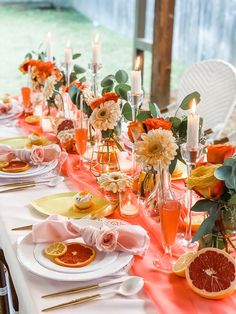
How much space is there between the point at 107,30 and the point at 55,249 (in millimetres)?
7226

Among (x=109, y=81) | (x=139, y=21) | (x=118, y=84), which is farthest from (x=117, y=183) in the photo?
(x=139, y=21)

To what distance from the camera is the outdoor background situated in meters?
4.42

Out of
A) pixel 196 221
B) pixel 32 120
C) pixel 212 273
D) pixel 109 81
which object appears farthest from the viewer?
pixel 32 120

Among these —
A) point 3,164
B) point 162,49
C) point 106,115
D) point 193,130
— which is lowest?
point 162,49

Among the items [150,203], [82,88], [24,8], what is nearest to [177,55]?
[82,88]

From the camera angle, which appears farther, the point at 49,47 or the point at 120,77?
the point at 49,47

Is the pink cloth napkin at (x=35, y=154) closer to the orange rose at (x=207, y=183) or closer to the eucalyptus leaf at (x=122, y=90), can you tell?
the eucalyptus leaf at (x=122, y=90)

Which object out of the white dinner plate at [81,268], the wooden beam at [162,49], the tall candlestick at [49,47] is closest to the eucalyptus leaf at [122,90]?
the white dinner plate at [81,268]

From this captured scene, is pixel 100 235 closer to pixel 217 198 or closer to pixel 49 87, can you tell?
pixel 217 198

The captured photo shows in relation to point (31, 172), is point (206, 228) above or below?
above

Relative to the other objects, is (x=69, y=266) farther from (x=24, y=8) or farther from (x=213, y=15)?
(x=24, y=8)

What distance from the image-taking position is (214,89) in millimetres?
2609

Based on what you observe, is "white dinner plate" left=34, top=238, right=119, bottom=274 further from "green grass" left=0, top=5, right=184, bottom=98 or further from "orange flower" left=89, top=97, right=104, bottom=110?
"green grass" left=0, top=5, right=184, bottom=98

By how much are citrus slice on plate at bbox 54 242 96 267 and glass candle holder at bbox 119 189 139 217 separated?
24cm
